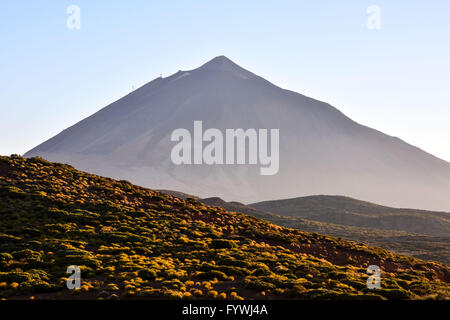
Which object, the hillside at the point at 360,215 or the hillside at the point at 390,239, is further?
the hillside at the point at 360,215

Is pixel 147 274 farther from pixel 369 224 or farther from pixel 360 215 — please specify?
pixel 360 215

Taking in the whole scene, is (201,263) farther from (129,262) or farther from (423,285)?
(423,285)

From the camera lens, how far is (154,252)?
37.1 meters

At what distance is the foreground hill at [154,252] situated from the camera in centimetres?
2738

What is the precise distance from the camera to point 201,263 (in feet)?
114

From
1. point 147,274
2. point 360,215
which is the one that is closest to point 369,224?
point 360,215

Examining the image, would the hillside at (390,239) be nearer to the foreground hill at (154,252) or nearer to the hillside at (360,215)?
the hillside at (360,215)

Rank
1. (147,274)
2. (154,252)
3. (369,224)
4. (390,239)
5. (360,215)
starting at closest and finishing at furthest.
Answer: (147,274), (154,252), (390,239), (369,224), (360,215)

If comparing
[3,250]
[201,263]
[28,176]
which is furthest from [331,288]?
[28,176]

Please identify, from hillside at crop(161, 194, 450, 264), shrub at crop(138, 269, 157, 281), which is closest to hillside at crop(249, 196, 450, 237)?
hillside at crop(161, 194, 450, 264)

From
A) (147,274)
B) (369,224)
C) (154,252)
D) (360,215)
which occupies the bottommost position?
(147,274)

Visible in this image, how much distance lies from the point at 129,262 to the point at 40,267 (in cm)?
554

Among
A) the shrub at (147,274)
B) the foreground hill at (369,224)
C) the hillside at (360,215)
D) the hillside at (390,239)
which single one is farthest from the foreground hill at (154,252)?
the hillside at (360,215)

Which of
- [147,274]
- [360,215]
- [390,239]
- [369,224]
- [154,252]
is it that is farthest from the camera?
[360,215]
